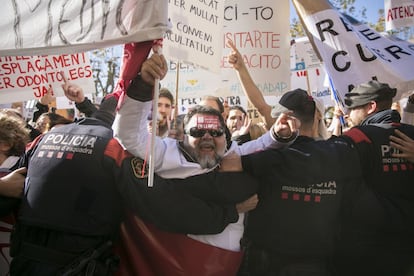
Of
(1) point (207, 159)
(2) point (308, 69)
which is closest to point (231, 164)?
(1) point (207, 159)

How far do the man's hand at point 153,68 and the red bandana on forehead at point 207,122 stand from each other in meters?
0.51

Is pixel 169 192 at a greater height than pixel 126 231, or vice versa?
pixel 169 192

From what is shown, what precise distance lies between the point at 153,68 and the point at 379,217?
1662 mm

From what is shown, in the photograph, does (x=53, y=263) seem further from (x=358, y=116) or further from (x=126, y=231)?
(x=358, y=116)

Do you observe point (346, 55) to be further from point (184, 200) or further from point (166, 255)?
point (166, 255)

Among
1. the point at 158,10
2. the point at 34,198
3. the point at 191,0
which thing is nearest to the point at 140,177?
the point at 34,198

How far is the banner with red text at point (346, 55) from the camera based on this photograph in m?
4.29

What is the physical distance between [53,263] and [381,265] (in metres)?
1.98

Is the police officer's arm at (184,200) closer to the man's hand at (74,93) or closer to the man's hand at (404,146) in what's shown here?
the man's hand at (404,146)

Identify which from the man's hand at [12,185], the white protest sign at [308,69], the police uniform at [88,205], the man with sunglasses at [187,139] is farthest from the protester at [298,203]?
the white protest sign at [308,69]

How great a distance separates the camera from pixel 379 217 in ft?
9.52

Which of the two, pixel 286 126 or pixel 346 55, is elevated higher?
pixel 346 55

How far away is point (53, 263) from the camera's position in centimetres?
263

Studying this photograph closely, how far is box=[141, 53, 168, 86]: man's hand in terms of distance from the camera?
2416 mm
